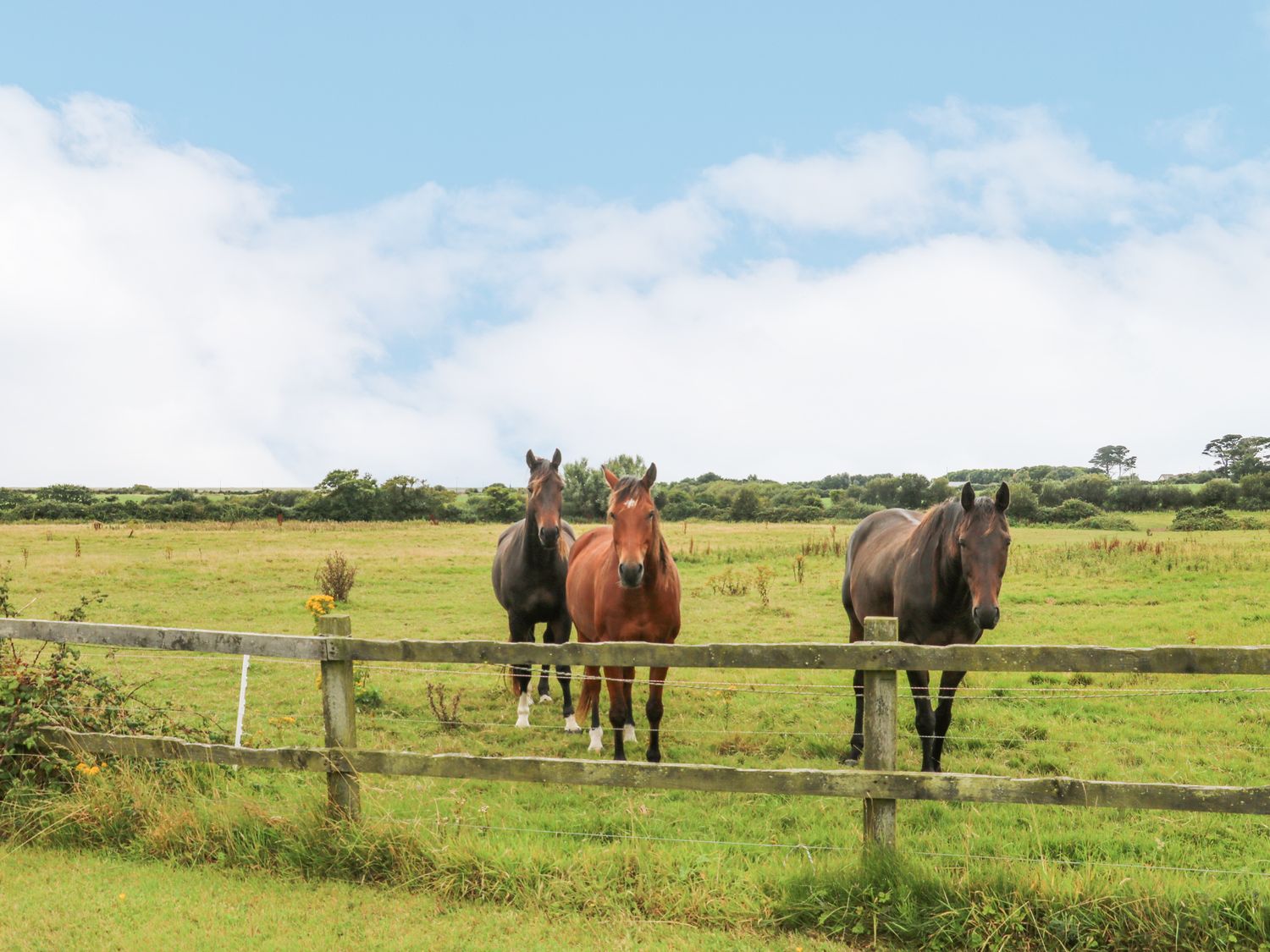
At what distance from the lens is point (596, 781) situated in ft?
14.7

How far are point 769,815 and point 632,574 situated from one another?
200 cm

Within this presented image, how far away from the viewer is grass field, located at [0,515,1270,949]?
13.1 feet

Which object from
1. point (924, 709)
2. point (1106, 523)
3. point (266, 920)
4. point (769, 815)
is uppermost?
point (924, 709)

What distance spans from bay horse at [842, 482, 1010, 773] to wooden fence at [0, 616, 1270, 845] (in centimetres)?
97

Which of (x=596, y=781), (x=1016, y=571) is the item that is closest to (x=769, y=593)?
(x=1016, y=571)

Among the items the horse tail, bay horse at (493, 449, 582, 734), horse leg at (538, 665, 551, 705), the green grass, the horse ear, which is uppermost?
the horse ear

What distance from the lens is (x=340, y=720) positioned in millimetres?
4910

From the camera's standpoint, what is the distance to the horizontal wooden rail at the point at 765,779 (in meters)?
3.91

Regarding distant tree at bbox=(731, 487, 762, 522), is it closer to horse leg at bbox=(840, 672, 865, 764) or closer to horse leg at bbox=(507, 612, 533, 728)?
horse leg at bbox=(507, 612, 533, 728)

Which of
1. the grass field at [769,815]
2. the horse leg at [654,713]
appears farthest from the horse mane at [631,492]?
the grass field at [769,815]

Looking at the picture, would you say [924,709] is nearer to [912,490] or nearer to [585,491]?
[585,491]

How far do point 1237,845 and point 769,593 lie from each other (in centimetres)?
1420

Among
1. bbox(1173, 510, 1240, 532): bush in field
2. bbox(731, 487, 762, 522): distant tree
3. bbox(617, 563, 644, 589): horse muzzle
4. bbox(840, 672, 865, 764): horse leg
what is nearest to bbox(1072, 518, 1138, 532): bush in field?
bbox(1173, 510, 1240, 532): bush in field

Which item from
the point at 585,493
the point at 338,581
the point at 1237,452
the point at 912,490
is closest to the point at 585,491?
the point at 585,493
